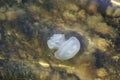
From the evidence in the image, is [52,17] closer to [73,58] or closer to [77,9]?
[77,9]

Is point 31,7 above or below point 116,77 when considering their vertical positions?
above

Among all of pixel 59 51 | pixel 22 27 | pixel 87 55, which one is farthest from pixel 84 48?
pixel 22 27

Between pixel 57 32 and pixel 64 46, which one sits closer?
pixel 64 46
